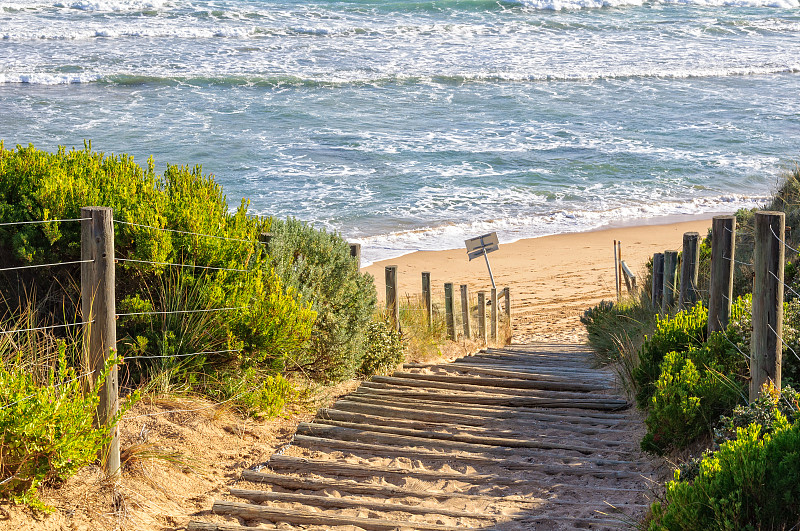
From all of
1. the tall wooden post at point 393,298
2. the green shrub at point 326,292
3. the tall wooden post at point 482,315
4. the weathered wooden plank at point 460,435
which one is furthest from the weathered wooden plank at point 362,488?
the tall wooden post at point 482,315

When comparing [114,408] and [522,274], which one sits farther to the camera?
[522,274]

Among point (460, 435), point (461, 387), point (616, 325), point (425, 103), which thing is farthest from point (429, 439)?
point (425, 103)

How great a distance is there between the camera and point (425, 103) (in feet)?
95.9

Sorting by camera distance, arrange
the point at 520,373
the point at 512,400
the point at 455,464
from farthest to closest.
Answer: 1. the point at 520,373
2. the point at 512,400
3. the point at 455,464

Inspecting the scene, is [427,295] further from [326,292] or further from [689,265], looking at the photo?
[689,265]

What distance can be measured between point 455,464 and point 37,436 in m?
2.55

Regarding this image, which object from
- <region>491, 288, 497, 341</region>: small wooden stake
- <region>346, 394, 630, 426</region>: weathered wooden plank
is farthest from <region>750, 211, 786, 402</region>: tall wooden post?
<region>491, 288, 497, 341</region>: small wooden stake

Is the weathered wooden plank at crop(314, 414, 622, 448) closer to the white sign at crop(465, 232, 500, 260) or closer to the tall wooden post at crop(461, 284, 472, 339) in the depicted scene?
the tall wooden post at crop(461, 284, 472, 339)

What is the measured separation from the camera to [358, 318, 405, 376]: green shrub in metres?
7.92

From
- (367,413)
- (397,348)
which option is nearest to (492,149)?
(397,348)

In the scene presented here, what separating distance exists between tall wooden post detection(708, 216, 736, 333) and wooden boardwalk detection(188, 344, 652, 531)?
3.35 feet

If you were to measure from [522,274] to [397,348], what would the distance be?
29.8ft

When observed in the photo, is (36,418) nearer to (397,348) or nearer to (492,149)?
(397,348)

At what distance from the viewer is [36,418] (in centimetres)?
380
